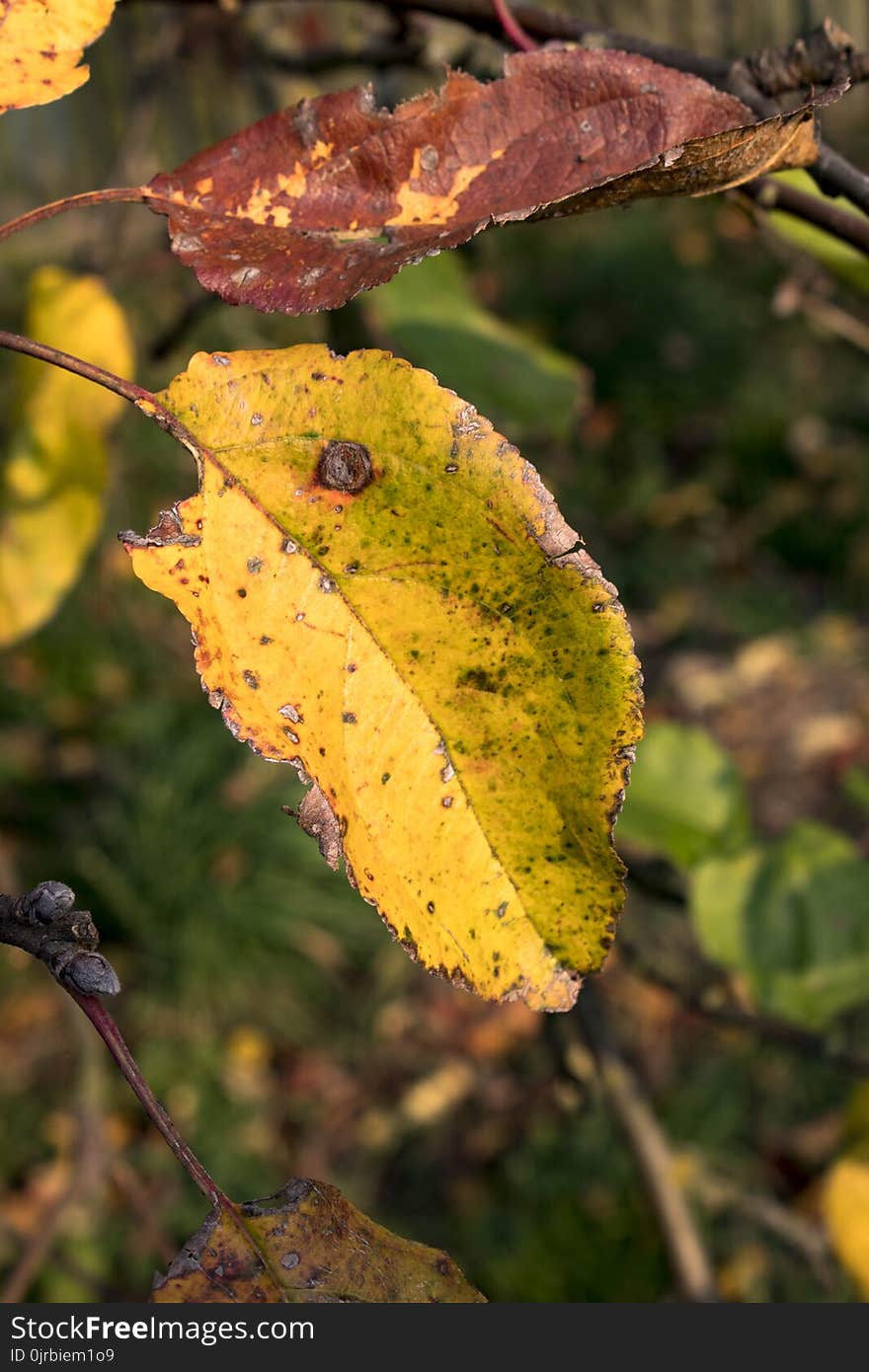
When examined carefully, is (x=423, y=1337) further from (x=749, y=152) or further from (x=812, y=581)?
(x=812, y=581)

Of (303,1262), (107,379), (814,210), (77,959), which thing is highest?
(814,210)

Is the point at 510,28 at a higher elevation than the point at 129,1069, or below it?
higher

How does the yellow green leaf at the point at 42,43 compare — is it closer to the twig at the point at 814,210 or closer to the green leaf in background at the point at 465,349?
the twig at the point at 814,210

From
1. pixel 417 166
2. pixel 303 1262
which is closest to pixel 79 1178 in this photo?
pixel 303 1262

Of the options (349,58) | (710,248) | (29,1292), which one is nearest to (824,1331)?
(349,58)

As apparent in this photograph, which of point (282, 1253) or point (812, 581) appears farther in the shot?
point (812, 581)

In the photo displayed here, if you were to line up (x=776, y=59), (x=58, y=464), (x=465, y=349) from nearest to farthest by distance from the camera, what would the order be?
1. (x=776, y=59)
2. (x=58, y=464)
3. (x=465, y=349)

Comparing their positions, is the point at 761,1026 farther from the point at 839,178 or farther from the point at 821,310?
the point at 839,178
